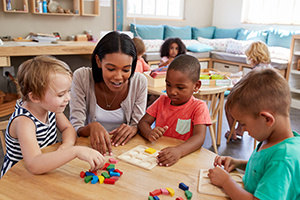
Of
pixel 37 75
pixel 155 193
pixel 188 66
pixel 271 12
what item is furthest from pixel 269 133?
pixel 271 12

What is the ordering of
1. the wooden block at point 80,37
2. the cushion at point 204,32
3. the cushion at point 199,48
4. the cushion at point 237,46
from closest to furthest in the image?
the wooden block at point 80,37
the cushion at point 237,46
the cushion at point 199,48
the cushion at point 204,32

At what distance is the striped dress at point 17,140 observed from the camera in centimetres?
112

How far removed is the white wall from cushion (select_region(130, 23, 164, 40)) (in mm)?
2042

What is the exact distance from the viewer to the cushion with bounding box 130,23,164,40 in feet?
19.1

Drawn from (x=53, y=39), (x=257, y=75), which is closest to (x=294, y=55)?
(x=53, y=39)

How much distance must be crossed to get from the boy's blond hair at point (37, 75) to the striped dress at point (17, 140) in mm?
86

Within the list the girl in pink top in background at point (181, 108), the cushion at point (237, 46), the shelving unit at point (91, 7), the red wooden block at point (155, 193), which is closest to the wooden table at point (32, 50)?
the shelving unit at point (91, 7)

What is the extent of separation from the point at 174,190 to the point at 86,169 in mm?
356

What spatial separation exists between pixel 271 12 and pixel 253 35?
668 mm

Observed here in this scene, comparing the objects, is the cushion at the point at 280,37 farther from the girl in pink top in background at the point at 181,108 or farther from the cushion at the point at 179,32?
the girl in pink top in background at the point at 181,108

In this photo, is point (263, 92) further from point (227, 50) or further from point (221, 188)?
point (227, 50)

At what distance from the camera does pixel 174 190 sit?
2.96ft

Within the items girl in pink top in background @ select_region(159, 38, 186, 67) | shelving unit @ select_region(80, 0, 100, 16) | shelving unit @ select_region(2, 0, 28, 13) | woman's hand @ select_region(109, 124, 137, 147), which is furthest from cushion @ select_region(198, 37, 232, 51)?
woman's hand @ select_region(109, 124, 137, 147)

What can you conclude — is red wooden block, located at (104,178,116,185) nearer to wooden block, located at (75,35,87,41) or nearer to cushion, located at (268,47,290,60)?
wooden block, located at (75,35,87,41)
